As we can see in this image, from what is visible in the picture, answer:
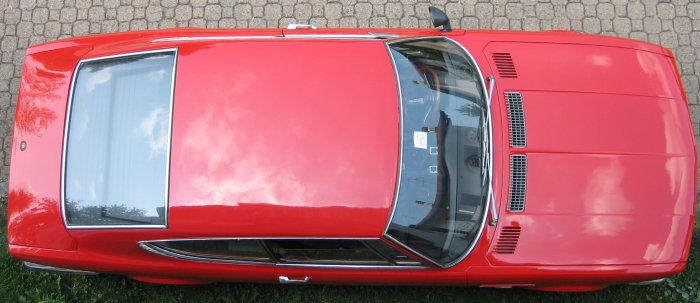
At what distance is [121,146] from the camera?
3379 millimetres

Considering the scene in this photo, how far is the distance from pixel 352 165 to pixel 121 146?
1.51 metres

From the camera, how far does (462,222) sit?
3.39 metres

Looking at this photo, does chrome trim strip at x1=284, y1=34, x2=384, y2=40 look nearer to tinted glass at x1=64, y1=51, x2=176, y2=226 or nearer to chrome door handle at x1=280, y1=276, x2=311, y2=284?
tinted glass at x1=64, y1=51, x2=176, y2=226

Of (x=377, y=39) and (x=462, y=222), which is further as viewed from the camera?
(x=377, y=39)

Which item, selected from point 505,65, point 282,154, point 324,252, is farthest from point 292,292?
point 505,65

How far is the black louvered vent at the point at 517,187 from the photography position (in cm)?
338

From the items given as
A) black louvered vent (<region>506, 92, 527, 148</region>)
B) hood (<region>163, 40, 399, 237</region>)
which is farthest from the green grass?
black louvered vent (<region>506, 92, 527, 148</region>)

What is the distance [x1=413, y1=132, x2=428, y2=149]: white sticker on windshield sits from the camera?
11.0 feet

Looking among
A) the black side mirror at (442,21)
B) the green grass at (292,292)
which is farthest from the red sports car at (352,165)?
the green grass at (292,292)

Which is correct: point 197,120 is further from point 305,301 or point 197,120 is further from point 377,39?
point 305,301

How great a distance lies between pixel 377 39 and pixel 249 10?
78.5 inches

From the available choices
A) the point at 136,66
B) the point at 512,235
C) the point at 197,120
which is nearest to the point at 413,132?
the point at 512,235

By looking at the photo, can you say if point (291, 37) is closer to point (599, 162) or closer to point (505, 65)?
point (505, 65)

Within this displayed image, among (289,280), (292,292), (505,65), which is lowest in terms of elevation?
(292,292)
